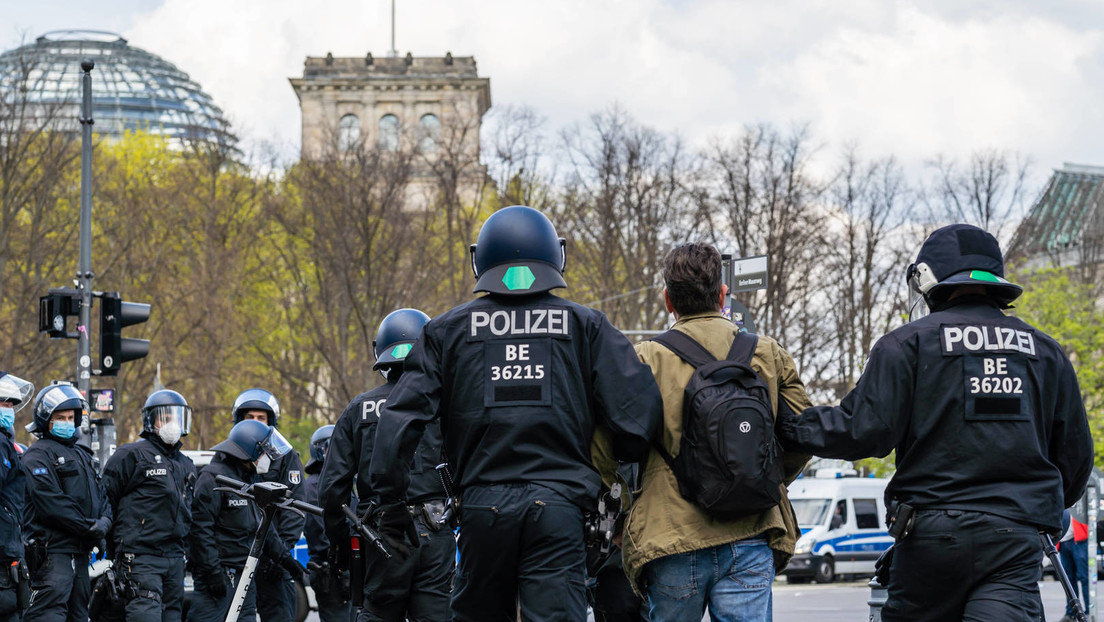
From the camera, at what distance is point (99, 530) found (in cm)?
1063

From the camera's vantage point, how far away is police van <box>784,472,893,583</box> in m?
30.8

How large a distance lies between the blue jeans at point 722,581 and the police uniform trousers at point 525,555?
343 millimetres

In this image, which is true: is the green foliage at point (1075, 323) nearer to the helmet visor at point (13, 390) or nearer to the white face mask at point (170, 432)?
the white face mask at point (170, 432)

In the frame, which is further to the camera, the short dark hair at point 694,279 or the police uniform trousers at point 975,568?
the short dark hair at point 694,279

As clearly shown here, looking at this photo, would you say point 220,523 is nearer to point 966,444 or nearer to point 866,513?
point 966,444

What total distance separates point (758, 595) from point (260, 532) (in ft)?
11.8

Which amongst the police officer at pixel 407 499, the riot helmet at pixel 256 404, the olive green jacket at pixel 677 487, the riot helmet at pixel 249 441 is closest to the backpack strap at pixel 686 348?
the olive green jacket at pixel 677 487


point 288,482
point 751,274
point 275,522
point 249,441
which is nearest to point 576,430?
point 249,441

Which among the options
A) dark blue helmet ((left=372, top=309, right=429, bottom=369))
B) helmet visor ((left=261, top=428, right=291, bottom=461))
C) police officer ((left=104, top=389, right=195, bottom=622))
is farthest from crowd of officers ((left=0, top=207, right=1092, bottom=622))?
police officer ((left=104, top=389, right=195, bottom=622))

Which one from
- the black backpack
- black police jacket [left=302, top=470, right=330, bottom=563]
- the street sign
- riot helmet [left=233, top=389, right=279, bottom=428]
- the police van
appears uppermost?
the street sign

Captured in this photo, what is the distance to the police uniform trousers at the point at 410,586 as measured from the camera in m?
7.68

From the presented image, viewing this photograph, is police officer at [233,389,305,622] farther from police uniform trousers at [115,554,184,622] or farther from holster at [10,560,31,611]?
holster at [10,560,31,611]

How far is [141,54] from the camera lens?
10050cm

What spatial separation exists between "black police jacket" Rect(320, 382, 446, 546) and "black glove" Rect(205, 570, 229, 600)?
2.68 meters
